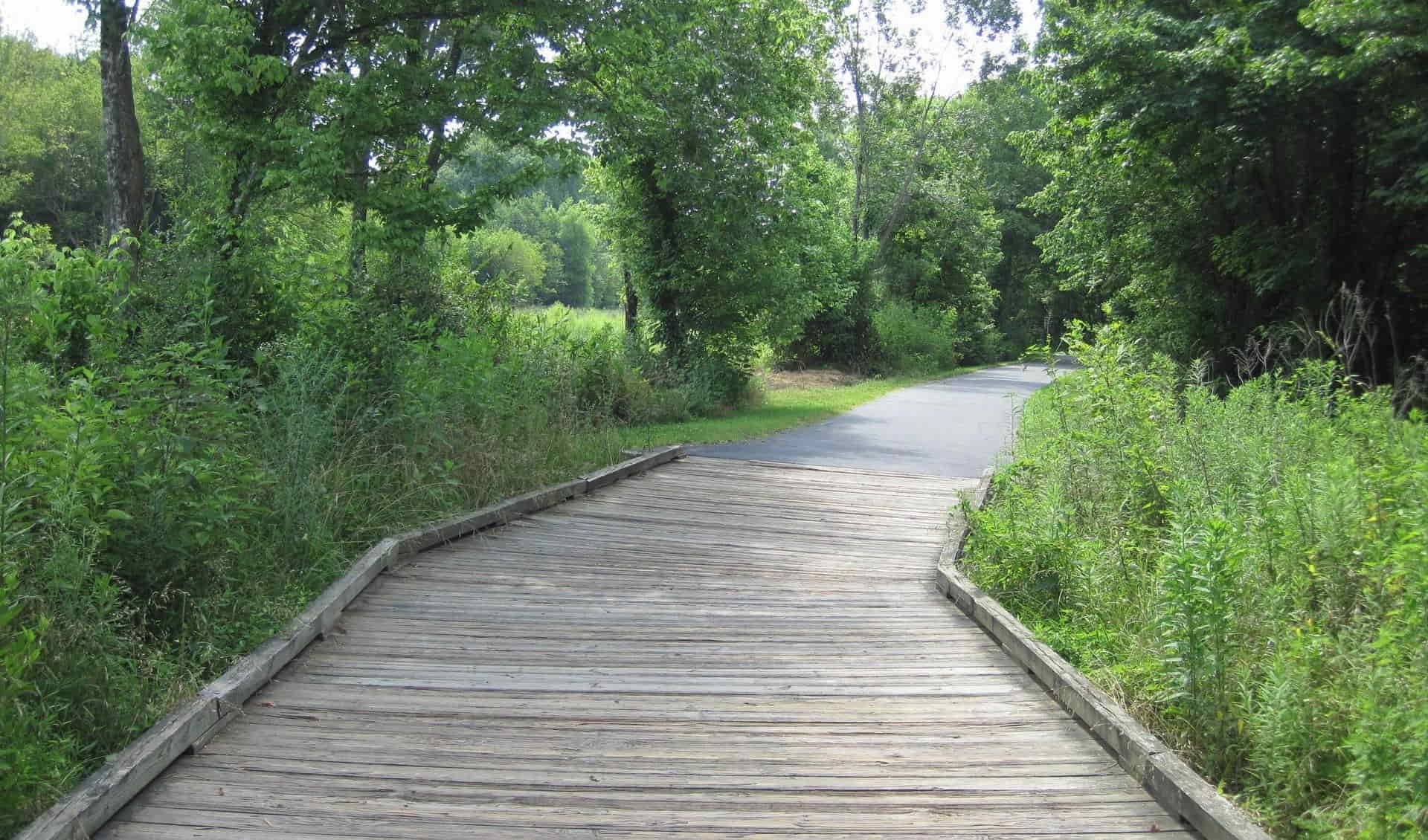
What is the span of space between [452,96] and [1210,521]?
1009cm

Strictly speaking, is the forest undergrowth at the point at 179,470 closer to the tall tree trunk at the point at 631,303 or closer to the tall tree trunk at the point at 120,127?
the tall tree trunk at the point at 120,127

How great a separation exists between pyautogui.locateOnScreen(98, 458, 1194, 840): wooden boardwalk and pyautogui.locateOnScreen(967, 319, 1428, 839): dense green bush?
1.51 ft

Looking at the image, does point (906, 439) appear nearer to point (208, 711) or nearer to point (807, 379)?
point (807, 379)

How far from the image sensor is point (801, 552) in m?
8.54

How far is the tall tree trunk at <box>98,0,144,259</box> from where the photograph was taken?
10.9 meters

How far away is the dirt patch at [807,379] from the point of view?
2708 cm

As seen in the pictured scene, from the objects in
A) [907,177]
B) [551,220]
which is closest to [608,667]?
[907,177]

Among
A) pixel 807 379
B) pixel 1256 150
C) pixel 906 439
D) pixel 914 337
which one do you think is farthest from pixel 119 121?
pixel 914 337

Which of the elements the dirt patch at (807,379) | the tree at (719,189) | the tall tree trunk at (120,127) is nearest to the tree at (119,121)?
the tall tree trunk at (120,127)

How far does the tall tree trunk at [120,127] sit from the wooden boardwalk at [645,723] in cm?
618

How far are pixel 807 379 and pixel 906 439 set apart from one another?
1224cm

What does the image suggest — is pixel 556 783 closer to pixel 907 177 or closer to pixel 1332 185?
pixel 1332 185

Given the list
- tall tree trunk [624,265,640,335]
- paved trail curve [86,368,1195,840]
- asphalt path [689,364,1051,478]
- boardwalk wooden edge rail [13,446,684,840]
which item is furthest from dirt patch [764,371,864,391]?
boardwalk wooden edge rail [13,446,684,840]

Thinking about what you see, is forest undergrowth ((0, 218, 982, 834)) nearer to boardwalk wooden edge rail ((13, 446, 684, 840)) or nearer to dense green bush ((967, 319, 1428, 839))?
boardwalk wooden edge rail ((13, 446, 684, 840))
